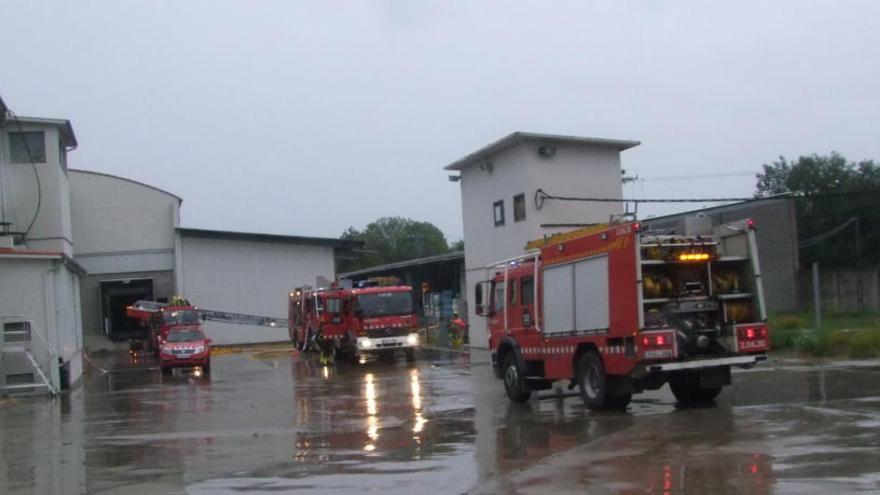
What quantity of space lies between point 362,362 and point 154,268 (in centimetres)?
2362

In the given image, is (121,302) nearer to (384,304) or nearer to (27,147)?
(27,147)

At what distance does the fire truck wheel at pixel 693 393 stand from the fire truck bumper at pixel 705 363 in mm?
1105

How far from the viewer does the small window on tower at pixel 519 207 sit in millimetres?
32594

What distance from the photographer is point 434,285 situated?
2466 inches

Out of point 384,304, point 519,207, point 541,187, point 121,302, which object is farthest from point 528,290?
point 121,302

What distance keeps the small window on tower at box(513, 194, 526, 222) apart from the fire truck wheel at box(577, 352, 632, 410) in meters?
16.5

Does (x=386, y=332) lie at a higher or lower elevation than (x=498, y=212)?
lower

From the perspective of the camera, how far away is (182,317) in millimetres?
37844

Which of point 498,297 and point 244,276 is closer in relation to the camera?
point 498,297

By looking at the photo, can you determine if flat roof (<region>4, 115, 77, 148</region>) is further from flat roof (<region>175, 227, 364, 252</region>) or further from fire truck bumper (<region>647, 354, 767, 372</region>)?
fire truck bumper (<region>647, 354, 767, 372</region>)

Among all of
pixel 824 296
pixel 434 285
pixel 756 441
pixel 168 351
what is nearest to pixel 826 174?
pixel 824 296

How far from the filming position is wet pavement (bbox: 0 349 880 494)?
33.2 feet

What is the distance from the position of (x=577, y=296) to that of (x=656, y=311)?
167cm

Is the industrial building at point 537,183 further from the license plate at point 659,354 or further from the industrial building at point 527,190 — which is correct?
the license plate at point 659,354
